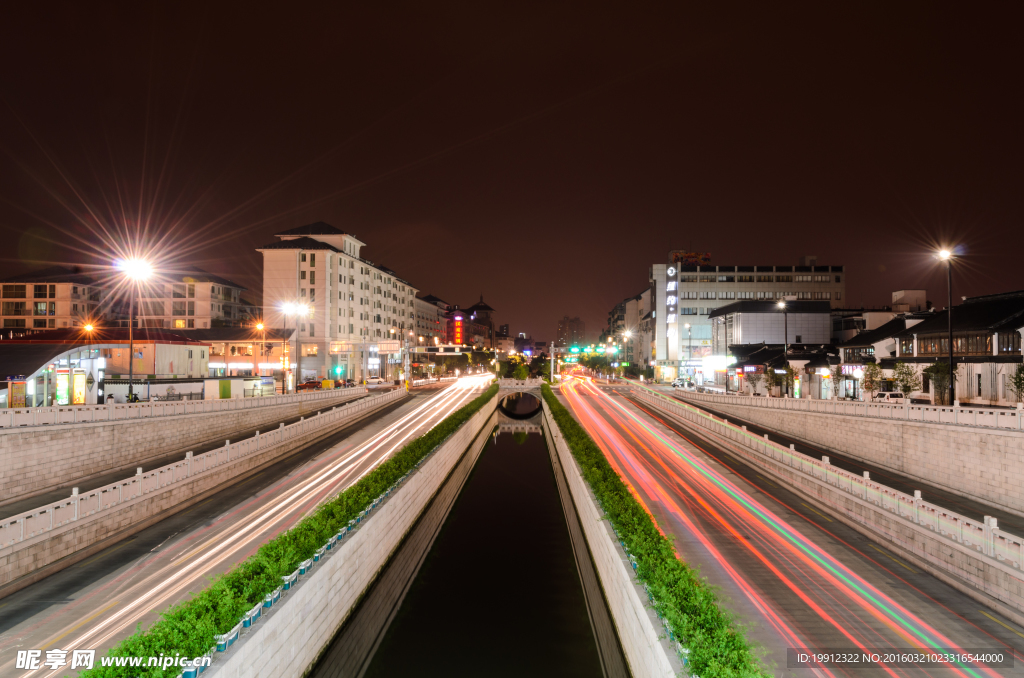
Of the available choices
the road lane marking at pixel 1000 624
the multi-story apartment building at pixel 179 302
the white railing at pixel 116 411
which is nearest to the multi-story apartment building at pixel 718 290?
the white railing at pixel 116 411

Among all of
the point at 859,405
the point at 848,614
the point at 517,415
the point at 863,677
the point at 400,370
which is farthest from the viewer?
the point at 400,370

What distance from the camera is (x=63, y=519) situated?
51.9 feet

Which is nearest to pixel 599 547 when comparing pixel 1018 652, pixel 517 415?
pixel 1018 652

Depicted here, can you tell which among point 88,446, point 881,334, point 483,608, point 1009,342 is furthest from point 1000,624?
point 881,334

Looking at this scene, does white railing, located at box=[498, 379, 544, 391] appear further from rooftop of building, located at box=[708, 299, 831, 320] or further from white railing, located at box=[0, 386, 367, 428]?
white railing, located at box=[0, 386, 367, 428]

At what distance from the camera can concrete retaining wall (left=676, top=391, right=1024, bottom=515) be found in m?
19.8

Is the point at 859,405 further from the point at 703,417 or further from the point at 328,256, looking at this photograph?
the point at 328,256

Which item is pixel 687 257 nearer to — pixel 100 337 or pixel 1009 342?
pixel 1009 342

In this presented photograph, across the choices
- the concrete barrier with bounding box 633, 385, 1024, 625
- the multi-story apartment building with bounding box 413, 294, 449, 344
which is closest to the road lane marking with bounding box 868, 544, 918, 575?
the concrete barrier with bounding box 633, 385, 1024, 625

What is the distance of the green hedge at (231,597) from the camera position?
25.5 feet

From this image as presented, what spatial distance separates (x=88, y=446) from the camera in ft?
83.1

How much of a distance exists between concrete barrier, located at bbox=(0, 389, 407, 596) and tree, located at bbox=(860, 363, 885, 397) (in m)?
46.5

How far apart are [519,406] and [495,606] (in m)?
84.4

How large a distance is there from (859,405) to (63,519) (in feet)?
125
